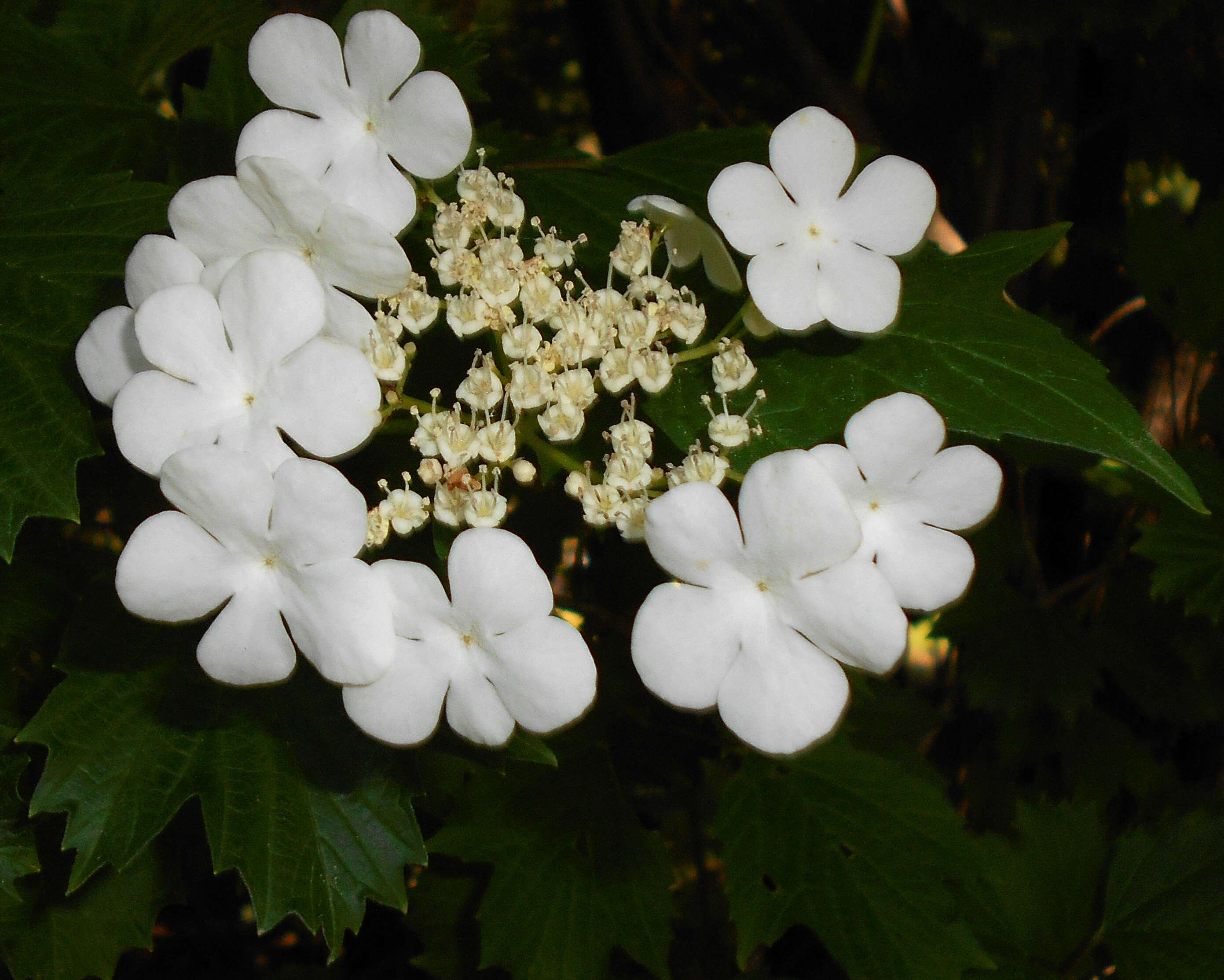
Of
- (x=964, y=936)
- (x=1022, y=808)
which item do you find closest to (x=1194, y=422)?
(x=1022, y=808)

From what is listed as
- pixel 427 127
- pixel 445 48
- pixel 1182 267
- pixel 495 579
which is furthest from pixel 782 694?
pixel 1182 267

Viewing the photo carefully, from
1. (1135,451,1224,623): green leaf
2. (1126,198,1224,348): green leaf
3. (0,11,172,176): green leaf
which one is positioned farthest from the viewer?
(1126,198,1224,348): green leaf

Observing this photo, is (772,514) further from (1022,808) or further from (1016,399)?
(1022,808)

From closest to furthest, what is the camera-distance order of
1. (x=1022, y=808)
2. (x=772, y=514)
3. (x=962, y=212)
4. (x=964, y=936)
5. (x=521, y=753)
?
(x=772, y=514), (x=521, y=753), (x=964, y=936), (x=1022, y=808), (x=962, y=212)

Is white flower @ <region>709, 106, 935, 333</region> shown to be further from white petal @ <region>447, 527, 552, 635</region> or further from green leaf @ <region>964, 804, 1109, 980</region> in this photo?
green leaf @ <region>964, 804, 1109, 980</region>

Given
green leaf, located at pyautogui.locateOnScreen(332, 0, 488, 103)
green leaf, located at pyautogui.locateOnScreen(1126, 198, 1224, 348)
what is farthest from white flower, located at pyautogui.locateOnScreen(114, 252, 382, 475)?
green leaf, located at pyautogui.locateOnScreen(1126, 198, 1224, 348)

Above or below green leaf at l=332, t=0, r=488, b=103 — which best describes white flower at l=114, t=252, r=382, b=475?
below

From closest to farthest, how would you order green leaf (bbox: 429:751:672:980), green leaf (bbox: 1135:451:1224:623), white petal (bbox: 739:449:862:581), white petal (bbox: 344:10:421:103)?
white petal (bbox: 739:449:862:581), white petal (bbox: 344:10:421:103), green leaf (bbox: 429:751:672:980), green leaf (bbox: 1135:451:1224:623)
